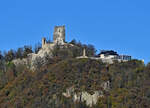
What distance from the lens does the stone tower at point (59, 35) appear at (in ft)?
343

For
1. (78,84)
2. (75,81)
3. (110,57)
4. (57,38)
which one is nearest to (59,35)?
(57,38)

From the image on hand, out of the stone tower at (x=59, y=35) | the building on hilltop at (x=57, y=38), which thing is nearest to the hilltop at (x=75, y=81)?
the building on hilltop at (x=57, y=38)

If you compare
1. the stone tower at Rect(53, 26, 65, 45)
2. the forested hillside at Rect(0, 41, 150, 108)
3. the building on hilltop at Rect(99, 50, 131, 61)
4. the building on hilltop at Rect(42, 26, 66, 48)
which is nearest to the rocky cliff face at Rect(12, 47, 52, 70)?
the building on hilltop at Rect(42, 26, 66, 48)

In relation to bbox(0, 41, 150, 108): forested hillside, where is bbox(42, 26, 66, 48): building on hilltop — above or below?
above

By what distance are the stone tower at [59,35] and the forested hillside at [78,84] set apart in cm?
745

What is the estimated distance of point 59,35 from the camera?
10588cm

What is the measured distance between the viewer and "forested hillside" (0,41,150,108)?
8350cm

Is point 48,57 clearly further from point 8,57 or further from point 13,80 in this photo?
point 8,57

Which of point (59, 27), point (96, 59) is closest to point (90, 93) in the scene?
point (96, 59)

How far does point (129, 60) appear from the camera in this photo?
92750mm

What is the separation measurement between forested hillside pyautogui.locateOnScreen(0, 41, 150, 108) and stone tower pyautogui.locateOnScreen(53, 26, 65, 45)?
745 centimetres

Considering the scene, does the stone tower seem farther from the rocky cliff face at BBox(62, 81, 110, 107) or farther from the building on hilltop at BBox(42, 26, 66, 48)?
the rocky cliff face at BBox(62, 81, 110, 107)

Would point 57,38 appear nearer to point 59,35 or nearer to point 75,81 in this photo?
point 59,35

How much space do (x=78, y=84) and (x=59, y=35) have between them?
67.9 feet
